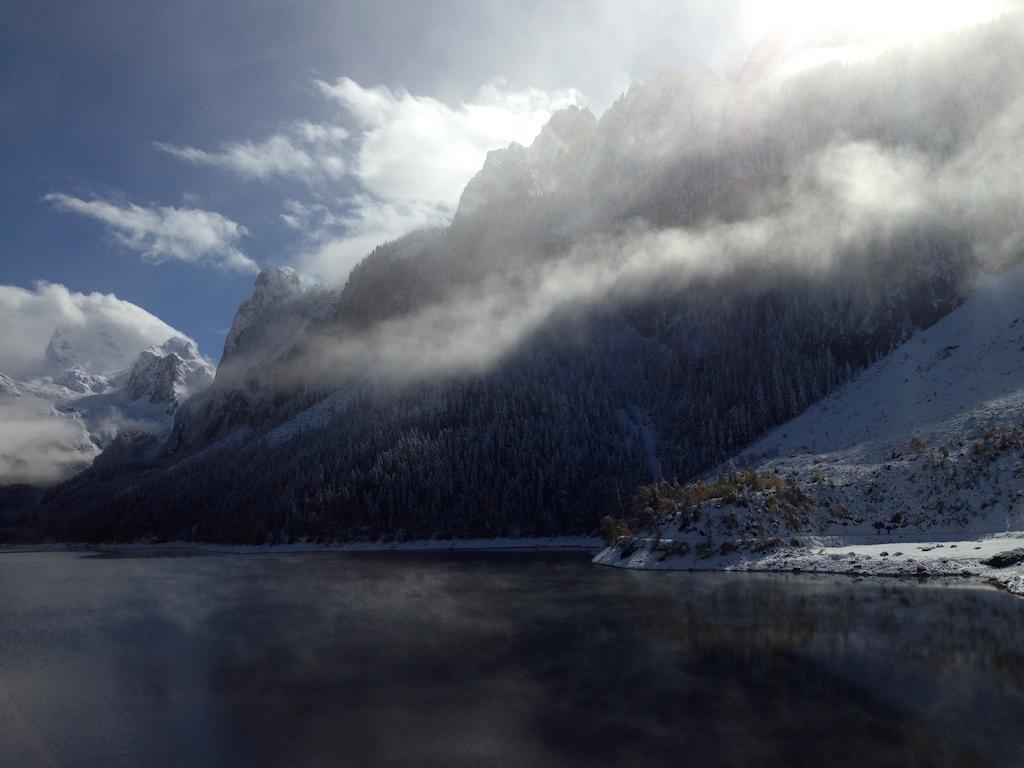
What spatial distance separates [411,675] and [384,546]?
144278mm

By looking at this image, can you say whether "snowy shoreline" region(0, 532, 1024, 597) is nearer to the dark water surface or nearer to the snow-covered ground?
the snow-covered ground

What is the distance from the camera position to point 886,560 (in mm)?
71312

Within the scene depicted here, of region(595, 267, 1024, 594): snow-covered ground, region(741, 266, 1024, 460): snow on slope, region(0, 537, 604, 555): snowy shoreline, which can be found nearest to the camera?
region(595, 267, 1024, 594): snow-covered ground

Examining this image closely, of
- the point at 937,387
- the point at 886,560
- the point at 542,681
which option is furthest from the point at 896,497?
the point at 542,681

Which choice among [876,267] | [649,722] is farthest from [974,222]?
[649,722]

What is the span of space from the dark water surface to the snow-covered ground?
12.6 m

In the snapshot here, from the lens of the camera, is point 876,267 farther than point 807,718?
Yes

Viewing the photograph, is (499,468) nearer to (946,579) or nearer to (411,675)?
(946,579)

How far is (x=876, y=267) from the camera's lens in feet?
620

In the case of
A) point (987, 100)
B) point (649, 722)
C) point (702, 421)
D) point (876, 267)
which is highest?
point (987, 100)

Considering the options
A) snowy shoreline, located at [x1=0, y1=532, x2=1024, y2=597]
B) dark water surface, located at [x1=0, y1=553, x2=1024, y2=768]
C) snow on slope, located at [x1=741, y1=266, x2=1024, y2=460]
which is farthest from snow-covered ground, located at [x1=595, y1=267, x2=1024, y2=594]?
dark water surface, located at [x1=0, y1=553, x2=1024, y2=768]

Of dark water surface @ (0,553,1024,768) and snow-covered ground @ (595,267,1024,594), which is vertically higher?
snow-covered ground @ (595,267,1024,594)

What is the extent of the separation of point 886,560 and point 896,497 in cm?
1877

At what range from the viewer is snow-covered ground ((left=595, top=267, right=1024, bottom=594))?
75375 mm
